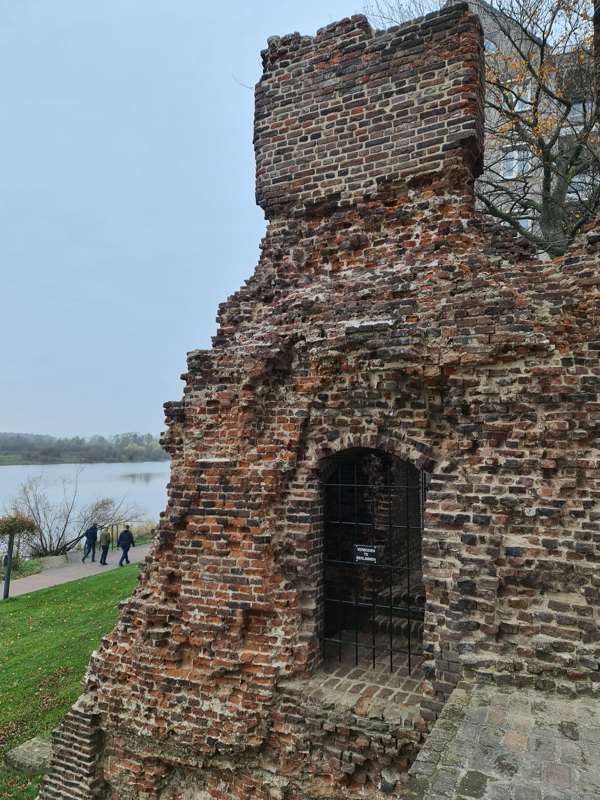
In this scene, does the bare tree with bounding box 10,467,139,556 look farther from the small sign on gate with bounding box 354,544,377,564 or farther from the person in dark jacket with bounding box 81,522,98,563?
the small sign on gate with bounding box 354,544,377,564

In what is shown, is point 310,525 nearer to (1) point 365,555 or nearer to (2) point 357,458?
(1) point 365,555

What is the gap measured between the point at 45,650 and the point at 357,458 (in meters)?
8.21

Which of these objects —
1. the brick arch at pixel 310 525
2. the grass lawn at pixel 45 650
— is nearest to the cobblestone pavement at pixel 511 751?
the brick arch at pixel 310 525

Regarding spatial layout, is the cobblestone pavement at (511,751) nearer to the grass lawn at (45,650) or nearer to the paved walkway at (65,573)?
the grass lawn at (45,650)

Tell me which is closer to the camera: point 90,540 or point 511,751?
point 511,751

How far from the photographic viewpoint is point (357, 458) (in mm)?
5773

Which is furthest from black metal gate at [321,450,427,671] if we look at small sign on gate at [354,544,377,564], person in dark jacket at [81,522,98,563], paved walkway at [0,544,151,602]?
person in dark jacket at [81,522,98,563]

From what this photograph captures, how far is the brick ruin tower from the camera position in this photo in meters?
3.96

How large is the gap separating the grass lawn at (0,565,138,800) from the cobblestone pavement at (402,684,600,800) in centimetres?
532

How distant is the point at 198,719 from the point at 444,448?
3.26m

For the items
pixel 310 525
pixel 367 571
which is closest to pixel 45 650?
pixel 367 571

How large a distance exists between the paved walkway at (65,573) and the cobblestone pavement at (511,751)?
43.8 ft

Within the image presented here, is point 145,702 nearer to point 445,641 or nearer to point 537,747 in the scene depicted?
point 445,641

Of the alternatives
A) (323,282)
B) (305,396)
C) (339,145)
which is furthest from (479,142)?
(305,396)
